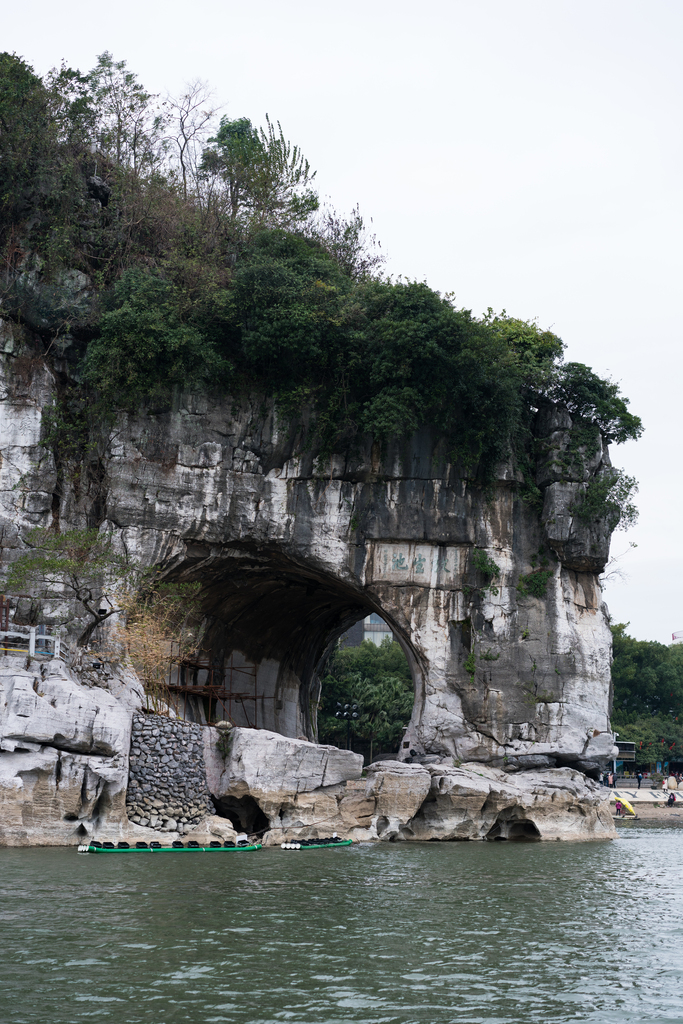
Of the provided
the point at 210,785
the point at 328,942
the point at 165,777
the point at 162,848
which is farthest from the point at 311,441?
the point at 328,942

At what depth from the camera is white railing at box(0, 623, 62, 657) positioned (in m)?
19.0

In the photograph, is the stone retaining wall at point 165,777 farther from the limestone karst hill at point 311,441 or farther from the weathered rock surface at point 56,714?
A: the limestone karst hill at point 311,441

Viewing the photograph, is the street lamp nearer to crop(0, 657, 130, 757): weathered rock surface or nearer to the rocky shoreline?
the rocky shoreline

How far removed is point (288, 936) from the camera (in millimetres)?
10359

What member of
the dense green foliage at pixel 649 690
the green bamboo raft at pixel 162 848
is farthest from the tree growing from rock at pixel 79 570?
the dense green foliage at pixel 649 690

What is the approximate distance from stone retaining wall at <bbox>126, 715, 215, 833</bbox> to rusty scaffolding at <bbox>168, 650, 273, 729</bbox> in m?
3.46

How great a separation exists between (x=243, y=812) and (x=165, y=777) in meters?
3.34

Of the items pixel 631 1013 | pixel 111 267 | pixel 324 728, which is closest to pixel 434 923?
pixel 631 1013

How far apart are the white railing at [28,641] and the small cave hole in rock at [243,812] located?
518 centimetres

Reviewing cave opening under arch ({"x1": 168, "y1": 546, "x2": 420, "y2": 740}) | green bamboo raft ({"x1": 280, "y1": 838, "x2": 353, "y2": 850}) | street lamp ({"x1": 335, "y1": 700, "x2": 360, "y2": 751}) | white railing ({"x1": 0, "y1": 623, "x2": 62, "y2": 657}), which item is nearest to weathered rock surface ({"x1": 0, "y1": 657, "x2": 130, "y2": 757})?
white railing ({"x1": 0, "y1": 623, "x2": 62, "y2": 657})

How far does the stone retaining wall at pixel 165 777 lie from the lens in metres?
19.5

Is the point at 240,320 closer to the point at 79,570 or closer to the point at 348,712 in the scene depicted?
the point at 79,570

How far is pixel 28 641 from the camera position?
2058 centimetres

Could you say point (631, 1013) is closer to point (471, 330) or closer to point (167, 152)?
point (471, 330)
